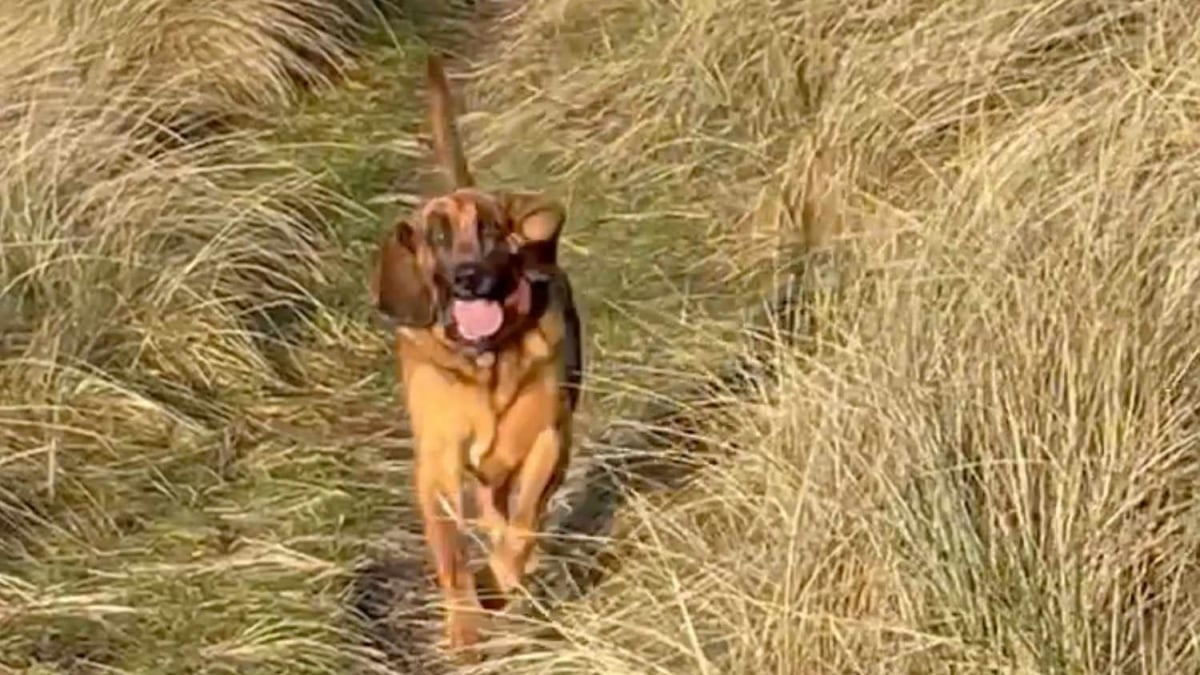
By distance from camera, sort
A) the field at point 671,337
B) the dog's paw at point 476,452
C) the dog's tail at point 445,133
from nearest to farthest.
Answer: the field at point 671,337 < the dog's paw at point 476,452 < the dog's tail at point 445,133

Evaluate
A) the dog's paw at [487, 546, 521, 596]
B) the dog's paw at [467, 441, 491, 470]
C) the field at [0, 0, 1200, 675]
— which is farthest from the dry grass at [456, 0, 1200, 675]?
the dog's paw at [467, 441, 491, 470]

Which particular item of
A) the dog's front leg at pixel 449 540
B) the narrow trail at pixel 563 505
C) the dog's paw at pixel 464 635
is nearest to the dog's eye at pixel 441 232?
the dog's front leg at pixel 449 540

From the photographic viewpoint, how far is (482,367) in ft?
14.4

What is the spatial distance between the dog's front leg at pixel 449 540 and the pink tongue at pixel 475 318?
23 centimetres

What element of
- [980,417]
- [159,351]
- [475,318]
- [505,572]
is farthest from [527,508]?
[159,351]

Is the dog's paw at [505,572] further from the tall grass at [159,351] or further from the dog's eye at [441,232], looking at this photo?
the dog's eye at [441,232]

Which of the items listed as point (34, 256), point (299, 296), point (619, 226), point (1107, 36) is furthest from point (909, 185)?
point (34, 256)

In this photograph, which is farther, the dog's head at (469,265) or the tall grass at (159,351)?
the tall grass at (159,351)

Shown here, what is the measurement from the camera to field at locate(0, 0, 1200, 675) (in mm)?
3920

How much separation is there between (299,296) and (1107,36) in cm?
196

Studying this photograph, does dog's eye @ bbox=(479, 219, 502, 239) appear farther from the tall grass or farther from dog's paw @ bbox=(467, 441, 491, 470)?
the tall grass

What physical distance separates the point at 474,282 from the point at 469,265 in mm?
29

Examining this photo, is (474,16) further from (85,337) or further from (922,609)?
(922,609)

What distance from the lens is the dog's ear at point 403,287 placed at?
4422 millimetres
